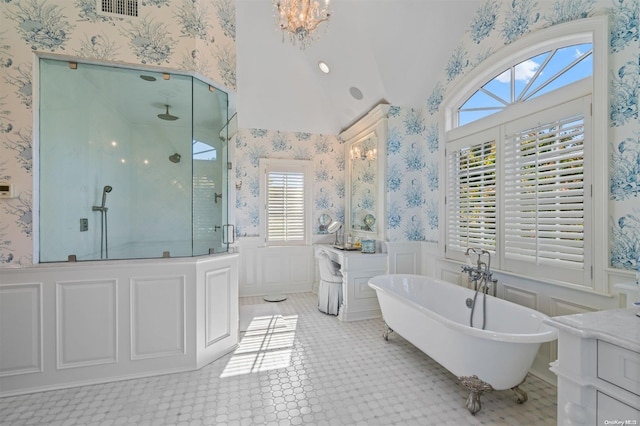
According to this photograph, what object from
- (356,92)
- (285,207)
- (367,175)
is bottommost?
(285,207)

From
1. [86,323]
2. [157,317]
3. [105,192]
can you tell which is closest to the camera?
[86,323]

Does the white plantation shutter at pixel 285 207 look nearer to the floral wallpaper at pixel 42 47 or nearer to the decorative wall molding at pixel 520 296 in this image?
the floral wallpaper at pixel 42 47

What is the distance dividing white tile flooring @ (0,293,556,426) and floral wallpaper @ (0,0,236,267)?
46.4 inches

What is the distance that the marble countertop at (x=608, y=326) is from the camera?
1.09 meters

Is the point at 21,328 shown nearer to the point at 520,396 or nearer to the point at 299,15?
the point at 299,15

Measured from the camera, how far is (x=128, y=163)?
10.3 feet

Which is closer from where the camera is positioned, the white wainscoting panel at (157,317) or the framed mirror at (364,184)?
the white wainscoting panel at (157,317)

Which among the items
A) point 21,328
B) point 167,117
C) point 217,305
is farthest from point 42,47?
point 217,305

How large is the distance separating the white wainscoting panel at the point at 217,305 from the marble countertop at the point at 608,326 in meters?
2.44

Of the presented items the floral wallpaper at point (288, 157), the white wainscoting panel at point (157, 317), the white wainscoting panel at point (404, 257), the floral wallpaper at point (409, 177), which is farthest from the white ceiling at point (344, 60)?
the white wainscoting panel at point (157, 317)

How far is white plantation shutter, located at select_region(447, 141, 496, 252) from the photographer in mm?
2896

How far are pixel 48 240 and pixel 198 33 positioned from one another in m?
2.16

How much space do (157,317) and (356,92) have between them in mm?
3619

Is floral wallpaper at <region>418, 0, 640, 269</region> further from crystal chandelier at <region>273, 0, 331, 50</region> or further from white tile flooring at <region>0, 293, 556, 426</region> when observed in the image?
crystal chandelier at <region>273, 0, 331, 50</region>
